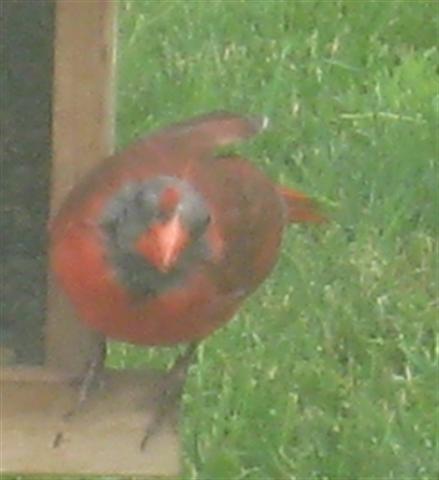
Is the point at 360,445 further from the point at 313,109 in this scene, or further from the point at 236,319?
the point at 313,109

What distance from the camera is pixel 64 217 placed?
6.21 feet

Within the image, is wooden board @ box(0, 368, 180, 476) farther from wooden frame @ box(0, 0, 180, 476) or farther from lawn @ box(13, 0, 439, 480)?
lawn @ box(13, 0, 439, 480)

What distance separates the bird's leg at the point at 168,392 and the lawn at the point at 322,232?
56cm

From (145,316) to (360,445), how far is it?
896 millimetres

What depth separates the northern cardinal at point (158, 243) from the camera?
6.07 feet

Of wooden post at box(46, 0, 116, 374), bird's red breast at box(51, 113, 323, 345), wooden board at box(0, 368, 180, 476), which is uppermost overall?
wooden post at box(46, 0, 116, 374)

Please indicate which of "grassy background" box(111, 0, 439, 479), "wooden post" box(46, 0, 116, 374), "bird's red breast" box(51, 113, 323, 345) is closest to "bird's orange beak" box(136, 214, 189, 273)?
"bird's red breast" box(51, 113, 323, 345)

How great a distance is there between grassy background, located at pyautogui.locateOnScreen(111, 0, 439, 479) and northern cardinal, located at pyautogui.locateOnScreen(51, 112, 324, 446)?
78cm

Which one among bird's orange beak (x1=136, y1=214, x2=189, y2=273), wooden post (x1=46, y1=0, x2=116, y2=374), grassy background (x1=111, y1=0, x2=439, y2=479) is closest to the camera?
bird's orange beak (x1=136, y1=214, x2=189, y2=273)

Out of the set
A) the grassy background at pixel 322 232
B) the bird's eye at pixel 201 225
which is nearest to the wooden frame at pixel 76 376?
the bird's eye at pixel 201 225

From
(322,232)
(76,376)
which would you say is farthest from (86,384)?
(322,232)

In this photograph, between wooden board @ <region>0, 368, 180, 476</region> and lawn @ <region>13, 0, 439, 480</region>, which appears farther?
lawn @ <region>13, 0, 439, 480</region>

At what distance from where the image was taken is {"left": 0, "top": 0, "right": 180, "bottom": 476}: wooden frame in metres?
1.93

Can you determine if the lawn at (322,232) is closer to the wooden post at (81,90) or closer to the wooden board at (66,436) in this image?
the wooden board at (66,436)
